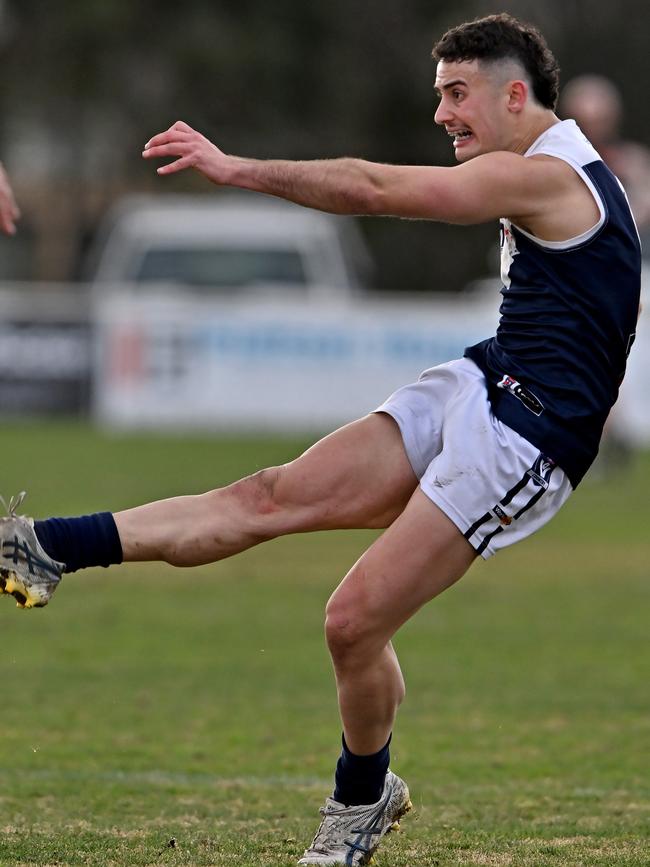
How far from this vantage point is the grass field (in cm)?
583

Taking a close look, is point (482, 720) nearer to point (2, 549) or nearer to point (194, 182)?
point (2, 549)

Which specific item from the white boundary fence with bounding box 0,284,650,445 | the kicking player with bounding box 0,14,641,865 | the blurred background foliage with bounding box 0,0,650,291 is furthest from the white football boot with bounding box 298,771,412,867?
the blurred background foliage with bounding box 0,0,650,291

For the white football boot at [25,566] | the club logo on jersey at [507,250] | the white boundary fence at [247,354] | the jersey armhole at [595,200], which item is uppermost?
the jersey armhole at [595,200]

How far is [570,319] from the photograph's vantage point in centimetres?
546

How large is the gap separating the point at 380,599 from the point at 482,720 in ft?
8.96

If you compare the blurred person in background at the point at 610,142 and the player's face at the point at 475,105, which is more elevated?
the player's face at the point at 475,105

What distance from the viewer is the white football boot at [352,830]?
548cm

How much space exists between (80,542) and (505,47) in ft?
6.68

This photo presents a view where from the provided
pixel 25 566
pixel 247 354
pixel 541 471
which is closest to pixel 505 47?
pixel 541 471

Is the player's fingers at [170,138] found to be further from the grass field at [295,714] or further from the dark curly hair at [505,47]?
the grass field at [295,714]

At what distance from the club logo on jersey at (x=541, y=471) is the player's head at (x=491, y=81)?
0.98m

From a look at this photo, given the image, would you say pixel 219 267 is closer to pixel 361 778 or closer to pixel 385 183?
pixel 361 778

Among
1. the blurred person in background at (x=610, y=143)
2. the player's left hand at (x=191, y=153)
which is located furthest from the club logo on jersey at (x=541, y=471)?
the blurred person in background at (x=610, y=143)

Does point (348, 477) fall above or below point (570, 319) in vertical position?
below
